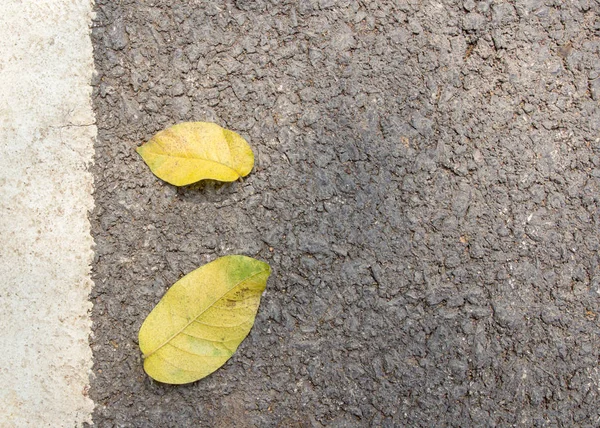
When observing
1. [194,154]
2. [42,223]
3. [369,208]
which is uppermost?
[194,154]

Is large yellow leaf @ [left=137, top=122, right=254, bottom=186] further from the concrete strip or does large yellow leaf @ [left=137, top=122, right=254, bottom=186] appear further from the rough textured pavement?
the concrete strip

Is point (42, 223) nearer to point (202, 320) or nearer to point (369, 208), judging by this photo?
point (202, 320)

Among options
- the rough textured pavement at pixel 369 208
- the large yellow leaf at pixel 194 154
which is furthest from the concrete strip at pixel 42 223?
the large yellow leaf at pixel 194 154

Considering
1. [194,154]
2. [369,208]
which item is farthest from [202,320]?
[369,208]

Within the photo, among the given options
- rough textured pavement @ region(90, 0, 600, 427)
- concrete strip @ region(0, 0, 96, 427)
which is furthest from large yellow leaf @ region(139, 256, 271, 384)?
concrete strip @ region(0, 0, 96, 427)

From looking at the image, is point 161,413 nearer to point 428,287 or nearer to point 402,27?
point 428,287
